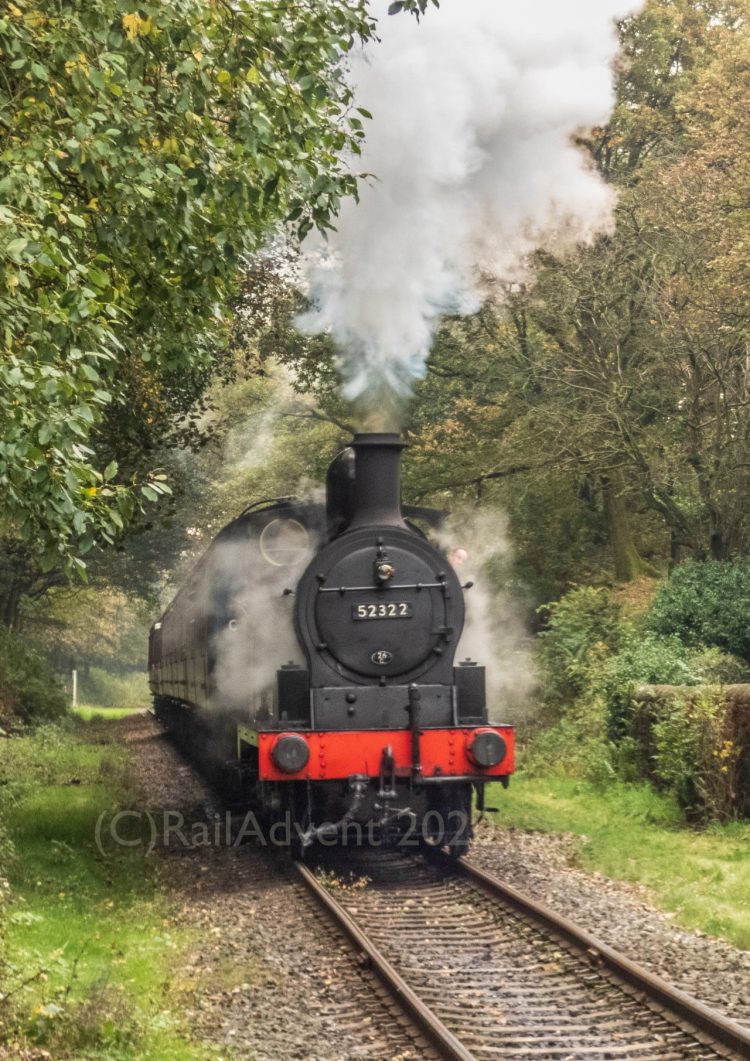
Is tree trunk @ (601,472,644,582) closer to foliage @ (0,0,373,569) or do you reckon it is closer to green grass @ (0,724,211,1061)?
green grass @ (0,724,211,1061)

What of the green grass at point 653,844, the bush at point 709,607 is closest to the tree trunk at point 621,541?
the bush at point 709,607

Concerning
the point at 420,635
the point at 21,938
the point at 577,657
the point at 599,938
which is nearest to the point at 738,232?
the point at 577,657

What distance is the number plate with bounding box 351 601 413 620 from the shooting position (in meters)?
10.1

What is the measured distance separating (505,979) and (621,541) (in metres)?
17.1

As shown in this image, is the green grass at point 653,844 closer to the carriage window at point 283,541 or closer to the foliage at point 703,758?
the foliage at point 703,758

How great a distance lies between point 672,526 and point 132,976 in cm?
1580

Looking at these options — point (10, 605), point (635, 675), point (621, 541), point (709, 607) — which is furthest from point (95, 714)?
point (635, 675)

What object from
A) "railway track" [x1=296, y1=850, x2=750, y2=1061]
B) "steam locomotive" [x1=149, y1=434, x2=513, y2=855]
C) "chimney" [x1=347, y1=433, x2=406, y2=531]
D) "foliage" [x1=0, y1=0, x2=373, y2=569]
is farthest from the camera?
"chimney" [x1=347, y1=433, x2=406, y2=531]

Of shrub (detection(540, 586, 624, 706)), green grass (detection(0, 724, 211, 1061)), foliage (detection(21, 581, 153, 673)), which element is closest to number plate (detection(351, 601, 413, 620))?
green grass (detection(0, 724, 211, 1061))

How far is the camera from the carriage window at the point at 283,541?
1124 cm

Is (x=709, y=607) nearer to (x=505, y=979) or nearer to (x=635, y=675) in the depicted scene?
(x=635, y=675)

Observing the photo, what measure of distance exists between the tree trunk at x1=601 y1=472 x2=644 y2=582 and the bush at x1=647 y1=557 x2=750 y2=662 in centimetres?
440

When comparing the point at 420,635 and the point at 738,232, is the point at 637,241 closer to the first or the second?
the point at 738,232

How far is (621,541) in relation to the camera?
2367cm
